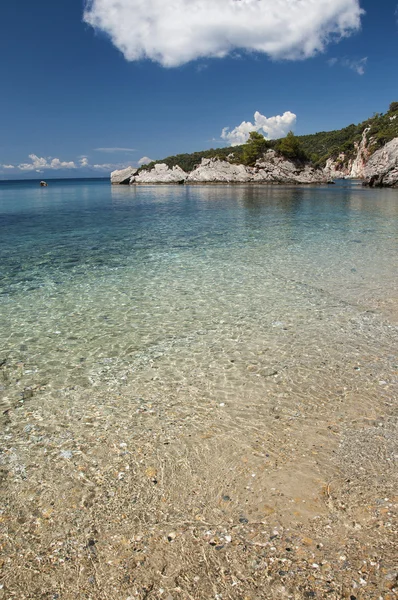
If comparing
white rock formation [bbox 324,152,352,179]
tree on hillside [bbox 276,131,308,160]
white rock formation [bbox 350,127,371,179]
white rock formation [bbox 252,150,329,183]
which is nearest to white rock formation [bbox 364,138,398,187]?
white rock formation [bbox 252,150,329,183]

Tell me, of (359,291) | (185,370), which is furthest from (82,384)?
(359,291)

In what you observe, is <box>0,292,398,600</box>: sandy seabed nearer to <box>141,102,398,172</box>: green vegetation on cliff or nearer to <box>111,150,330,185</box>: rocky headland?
<box>141,102,398,172</box>: green vegetation on cliff

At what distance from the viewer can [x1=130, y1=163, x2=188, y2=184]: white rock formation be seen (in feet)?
409

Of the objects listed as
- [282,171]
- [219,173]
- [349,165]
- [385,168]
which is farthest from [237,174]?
[349,165]

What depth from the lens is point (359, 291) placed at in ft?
33.0

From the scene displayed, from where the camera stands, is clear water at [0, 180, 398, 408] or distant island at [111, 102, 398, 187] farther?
distant island at [111, 102, 398, 187]

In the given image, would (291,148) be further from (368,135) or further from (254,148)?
(368,135)

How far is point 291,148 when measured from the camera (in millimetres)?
103750

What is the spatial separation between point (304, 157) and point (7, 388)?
115 meters

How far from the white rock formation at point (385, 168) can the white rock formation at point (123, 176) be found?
78.1 meters

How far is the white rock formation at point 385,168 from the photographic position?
70125 millimetres

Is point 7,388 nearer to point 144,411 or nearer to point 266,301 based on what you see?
point 144,411

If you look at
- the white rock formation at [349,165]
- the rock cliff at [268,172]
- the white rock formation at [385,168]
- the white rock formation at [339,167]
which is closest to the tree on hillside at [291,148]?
the rock cliff at [268,172]

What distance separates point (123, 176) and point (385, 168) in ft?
278
